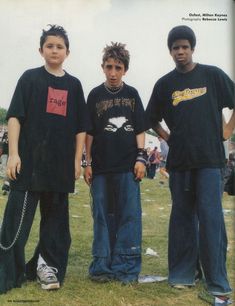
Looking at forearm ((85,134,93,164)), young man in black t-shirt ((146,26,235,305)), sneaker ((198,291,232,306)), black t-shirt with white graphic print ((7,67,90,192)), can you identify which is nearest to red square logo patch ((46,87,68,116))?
black t-shirt with white graphic print ((7,67,90,192))

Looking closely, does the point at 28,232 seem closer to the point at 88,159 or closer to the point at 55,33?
the point at 88,159

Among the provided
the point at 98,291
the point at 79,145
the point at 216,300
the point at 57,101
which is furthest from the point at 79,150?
the point at 216,300

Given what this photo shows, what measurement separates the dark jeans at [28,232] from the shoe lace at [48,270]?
24 mm

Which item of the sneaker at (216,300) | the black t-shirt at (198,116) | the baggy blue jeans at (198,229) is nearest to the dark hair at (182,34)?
the black t-shirt at (198,116)

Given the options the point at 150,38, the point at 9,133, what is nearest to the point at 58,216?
the point at 9,133

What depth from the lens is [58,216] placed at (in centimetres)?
222

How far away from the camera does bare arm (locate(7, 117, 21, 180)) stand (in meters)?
2.07

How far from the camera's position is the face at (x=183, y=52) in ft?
7.26

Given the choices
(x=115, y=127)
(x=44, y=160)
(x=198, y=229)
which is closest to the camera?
(x=44, y=160)

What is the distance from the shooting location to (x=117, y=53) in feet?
7.68

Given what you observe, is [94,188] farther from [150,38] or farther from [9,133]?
[150,38]

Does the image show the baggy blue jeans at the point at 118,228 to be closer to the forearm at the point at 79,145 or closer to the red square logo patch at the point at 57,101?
the forearm at the point at 79,145

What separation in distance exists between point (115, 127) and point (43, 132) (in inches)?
17.0

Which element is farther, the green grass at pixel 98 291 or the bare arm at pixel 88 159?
the bare arm at pixel 88 159
